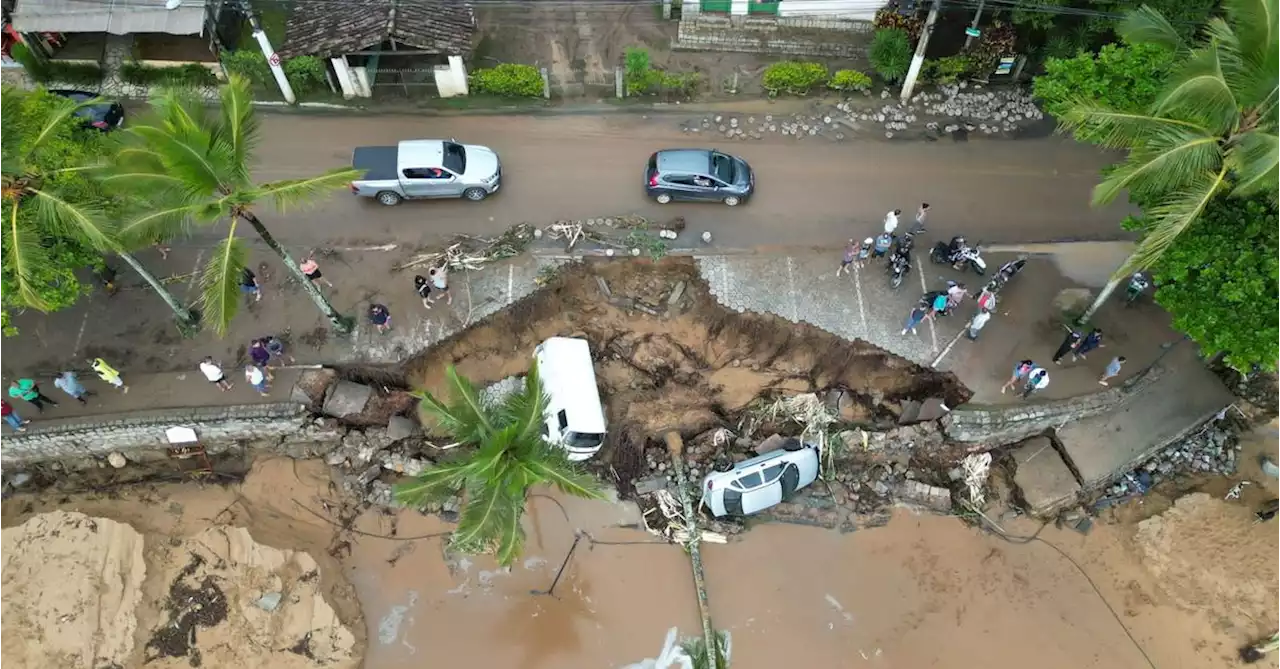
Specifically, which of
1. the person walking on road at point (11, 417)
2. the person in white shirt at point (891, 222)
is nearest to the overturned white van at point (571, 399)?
the person in white shirt at point (891, 222)

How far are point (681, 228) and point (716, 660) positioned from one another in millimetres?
10723

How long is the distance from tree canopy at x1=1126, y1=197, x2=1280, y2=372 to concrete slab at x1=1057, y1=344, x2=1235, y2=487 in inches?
147

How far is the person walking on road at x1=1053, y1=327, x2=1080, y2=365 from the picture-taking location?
1898 cm

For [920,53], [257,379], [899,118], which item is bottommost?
[257,379]

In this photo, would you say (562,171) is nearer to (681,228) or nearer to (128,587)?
(681,228)

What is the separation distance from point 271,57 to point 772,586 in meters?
19.4

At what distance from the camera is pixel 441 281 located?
19.5 metres

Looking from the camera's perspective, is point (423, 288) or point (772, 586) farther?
point (423, 288)

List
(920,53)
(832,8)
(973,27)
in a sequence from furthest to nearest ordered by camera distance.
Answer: (832,8)
(973,27)
(920,53)

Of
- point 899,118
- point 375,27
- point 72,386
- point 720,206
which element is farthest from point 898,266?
point 72,386

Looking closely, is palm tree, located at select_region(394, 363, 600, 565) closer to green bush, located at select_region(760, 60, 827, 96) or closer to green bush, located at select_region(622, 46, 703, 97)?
green bush, located at select_region(622, 46, 703, 97)

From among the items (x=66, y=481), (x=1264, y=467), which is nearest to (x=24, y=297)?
(x=66, y=481)

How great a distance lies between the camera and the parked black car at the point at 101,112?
21750 mm

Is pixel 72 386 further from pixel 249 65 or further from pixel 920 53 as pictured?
pixel 920 53
